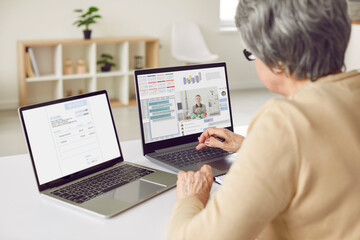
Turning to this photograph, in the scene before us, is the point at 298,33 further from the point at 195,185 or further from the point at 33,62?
the point at 33,62

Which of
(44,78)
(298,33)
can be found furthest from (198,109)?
(44,78)

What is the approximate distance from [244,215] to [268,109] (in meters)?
0.21

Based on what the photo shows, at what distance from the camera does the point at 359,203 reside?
3.24ft

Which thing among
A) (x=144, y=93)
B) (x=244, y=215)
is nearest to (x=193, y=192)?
(x=244, y=215)

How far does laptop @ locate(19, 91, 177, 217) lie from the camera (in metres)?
1.41

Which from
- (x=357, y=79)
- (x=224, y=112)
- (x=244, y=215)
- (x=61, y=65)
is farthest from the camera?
(x=61, y=65)

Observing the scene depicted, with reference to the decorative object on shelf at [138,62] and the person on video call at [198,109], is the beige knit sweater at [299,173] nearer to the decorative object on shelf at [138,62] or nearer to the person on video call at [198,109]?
the person on video call at [198,109]

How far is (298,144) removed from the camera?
35.7 inches

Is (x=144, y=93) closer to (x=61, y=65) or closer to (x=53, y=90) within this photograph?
(x=61, y=65)

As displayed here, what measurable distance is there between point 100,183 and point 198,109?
1.91 ft

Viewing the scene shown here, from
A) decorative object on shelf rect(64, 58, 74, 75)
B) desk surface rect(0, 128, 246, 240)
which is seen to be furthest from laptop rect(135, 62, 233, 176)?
decorative object on shelf rect(64, 58, 74, 75)

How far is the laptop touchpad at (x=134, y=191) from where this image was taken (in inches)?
55.2

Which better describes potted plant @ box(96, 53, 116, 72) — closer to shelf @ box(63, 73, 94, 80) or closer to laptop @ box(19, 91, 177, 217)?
shelf @ box(63, 73, 94, 80)

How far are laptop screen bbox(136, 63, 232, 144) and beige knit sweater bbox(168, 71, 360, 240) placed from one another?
0.83m
